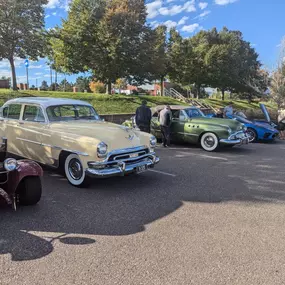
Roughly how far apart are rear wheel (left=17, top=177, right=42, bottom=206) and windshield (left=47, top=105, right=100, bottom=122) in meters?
2.22

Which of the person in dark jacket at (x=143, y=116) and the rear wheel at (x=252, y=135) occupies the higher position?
the person in dark jacket at (x=143, y=116)

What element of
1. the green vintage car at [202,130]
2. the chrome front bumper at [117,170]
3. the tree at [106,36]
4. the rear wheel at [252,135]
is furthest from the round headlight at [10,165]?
the tree at [106,36]

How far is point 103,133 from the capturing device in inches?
233

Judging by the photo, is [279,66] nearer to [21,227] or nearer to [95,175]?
[95,175]

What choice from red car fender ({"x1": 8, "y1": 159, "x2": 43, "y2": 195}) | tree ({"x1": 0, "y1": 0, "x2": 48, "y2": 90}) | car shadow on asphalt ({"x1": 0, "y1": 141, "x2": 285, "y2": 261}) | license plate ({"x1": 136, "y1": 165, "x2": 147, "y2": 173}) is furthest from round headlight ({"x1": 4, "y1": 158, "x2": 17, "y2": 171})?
tree ({"x1": 0, "y1": 0, "x2": 48, "y2": 90})

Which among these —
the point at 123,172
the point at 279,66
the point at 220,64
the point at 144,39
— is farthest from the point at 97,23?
the point at 123,172

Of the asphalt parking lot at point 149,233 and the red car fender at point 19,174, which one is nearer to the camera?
the asphalt parking lot at point 149,233

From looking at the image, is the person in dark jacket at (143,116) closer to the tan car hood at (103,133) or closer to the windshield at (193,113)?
the windshield at (193,113)

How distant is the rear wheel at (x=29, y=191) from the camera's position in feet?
15.1

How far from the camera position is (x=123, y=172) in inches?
221

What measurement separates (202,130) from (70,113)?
5212mm

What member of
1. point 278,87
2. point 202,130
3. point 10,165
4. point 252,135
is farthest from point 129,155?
point 278,87

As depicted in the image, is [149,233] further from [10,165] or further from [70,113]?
[70,113]

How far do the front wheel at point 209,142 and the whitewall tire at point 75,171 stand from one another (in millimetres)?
5880
